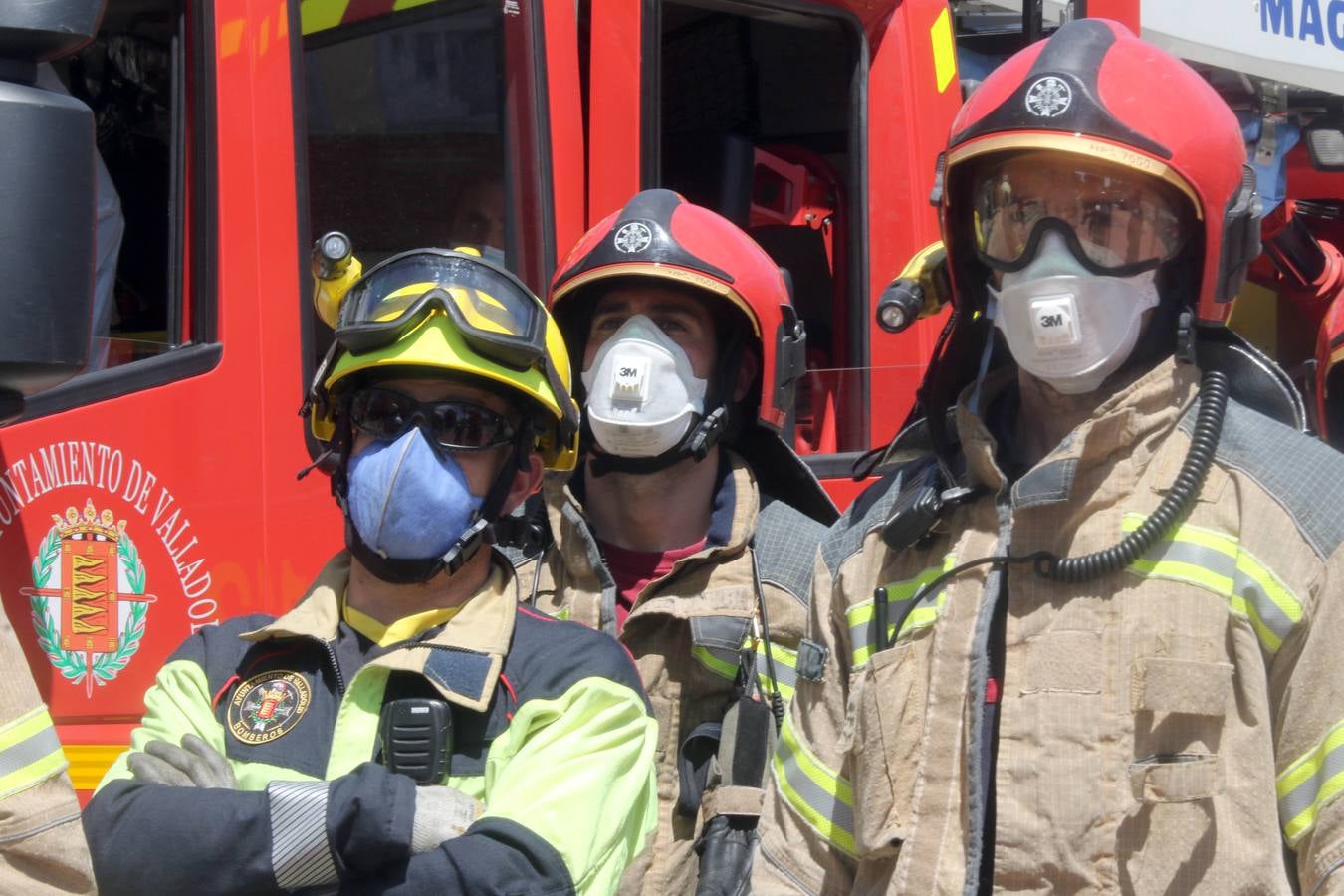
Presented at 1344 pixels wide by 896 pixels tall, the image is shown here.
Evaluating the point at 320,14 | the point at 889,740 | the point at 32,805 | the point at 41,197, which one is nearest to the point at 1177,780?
the point at 889,740

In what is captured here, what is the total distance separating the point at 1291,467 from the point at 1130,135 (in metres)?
0.50

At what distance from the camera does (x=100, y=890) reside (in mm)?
2086

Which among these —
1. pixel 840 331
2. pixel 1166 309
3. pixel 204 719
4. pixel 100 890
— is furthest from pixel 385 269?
pixel 840 331

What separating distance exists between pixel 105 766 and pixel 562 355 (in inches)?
43.4

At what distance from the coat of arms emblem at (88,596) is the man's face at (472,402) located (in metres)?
0.74

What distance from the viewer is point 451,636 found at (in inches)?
91.4

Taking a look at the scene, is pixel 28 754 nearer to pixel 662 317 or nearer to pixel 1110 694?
pixel 1110 694

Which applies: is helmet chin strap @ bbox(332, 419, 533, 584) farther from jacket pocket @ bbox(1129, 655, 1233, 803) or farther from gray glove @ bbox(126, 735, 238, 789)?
jacket pocket @ bbox(1129, 655, 1233, 803)

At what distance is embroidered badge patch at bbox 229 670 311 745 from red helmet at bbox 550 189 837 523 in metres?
1.29

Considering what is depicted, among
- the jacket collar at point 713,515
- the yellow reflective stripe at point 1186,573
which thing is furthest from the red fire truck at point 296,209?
the yellow reflective stripe at point 1186,573

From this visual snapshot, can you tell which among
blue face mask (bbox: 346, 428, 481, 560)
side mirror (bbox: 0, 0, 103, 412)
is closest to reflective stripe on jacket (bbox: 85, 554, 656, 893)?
blue face mask (bbox: 346, 428, 481, 560)

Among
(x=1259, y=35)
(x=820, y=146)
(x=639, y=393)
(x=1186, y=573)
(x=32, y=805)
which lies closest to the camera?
(x=32, y=805)

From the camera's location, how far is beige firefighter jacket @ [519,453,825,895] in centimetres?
303

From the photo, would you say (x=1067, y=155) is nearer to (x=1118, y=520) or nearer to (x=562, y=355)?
(x=1118, y=520)
